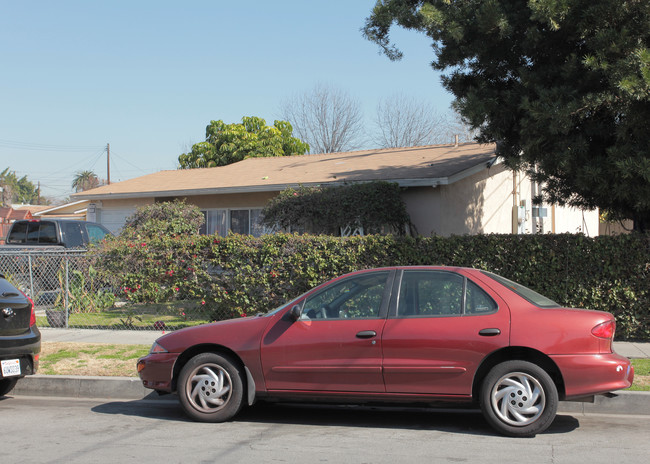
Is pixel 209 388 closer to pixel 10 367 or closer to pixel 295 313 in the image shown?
pixel 295 313

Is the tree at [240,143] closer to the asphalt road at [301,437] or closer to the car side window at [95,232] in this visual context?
the car side window at [95,232]

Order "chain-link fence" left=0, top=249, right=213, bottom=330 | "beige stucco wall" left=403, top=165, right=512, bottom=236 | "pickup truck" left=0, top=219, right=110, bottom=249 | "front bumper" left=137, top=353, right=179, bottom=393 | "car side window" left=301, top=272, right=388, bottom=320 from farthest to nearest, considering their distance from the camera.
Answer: "pickup truck" left=0, top=219, right=110, bottom=249
"beige stucco wall" left=403, top=165, right=512, bottom=236
"chain-link fence" left=0, top=249, right=213, bottom=330
"front bumper" left=137, top=353, right=179, bottom=393
"car side window" left=301, top=272, right=388, bottom=320

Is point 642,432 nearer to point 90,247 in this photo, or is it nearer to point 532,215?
point 90,247

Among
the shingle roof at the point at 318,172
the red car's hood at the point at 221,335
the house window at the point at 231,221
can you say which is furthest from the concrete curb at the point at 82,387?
the house window at the point at 231,221

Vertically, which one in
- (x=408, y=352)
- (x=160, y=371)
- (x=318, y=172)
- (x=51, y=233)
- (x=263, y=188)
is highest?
(x=318, y=172)

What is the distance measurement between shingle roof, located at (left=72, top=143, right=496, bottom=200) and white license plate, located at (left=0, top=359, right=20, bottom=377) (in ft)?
32.5

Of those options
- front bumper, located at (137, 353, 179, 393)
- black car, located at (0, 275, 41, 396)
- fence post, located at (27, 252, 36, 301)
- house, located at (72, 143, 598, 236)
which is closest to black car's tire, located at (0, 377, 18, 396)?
black car, located at (0, 275, 41, 396)

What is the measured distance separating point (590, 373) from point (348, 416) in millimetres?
2520

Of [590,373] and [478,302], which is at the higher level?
[478,302]

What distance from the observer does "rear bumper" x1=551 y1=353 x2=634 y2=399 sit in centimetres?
573

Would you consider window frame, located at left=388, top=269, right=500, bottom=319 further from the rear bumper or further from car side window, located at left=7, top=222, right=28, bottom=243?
car side window, located at left=7, top=222, right=28, bottom=243

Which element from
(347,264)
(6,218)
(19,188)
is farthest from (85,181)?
(347,264)

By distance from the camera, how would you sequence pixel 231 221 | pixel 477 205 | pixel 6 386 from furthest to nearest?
pixel 231 221
pixel 477 205
pixel 6 386

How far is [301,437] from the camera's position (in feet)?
19.7
